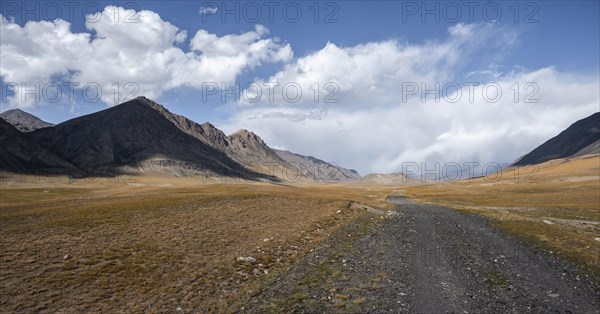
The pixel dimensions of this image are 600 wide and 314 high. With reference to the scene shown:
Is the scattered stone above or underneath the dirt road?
underneath

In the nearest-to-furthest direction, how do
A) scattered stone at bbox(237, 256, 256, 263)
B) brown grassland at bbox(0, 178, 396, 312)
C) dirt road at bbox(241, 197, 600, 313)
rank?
dirt road at bbox(241, 197, 600, 313) → brown grassland at bbox(0, 178, 396, 312) → scattered stone at bbox(237, 256, 256, 263)

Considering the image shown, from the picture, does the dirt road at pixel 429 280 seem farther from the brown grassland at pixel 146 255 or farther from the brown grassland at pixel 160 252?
the brown grassland at pixel 146 255

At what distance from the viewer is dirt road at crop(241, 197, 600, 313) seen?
1352 cm

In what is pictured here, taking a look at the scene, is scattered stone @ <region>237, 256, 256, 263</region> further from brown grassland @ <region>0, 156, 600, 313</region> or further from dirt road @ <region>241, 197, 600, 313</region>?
dirt road @ <region>241, 197, 600, 313</region>

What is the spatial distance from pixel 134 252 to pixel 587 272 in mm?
25784

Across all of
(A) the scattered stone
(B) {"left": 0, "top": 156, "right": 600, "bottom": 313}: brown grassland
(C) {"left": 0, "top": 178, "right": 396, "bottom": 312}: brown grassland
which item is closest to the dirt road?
(B) {"left": 0, "top": 156, "right": 600, "bottom": 313}: brown grassland

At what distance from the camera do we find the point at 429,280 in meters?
16.3

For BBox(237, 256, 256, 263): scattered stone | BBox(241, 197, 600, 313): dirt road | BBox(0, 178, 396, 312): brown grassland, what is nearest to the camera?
BBox(241, 197, 600, 313): dirt road

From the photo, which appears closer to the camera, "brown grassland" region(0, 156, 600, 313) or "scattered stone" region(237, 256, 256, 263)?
"brown grassland" region(0, 156, 600, 313)

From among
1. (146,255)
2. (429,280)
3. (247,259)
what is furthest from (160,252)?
(429,280)

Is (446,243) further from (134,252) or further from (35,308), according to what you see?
(35,308)

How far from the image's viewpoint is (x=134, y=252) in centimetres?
2320

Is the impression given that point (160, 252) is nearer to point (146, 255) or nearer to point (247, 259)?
point (146, 255)

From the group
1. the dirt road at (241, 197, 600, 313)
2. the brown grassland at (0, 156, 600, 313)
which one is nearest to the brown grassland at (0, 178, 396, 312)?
the brown grassland at (0, 156, 600, 313)
